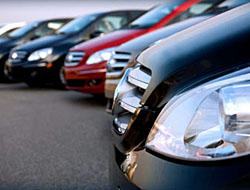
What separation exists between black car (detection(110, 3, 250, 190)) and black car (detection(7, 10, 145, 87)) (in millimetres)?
6978

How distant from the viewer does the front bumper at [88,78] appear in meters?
6.56

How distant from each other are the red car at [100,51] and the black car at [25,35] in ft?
12.2

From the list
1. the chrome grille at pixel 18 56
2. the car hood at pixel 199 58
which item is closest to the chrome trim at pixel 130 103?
the car hood at pixel 199 58

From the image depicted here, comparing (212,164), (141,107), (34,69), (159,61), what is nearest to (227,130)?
(212,164)

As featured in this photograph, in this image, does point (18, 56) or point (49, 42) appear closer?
point (49, 42)

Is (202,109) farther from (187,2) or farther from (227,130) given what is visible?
(187,2)

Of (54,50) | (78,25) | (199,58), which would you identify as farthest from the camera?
(78,25)

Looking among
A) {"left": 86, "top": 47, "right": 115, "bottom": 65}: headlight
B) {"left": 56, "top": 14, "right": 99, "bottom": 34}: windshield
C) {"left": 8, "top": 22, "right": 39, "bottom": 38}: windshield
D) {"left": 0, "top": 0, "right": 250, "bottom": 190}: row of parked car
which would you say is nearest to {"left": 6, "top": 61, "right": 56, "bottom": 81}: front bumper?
{"left": 56, "top": 14, "right": 99, "bottom": 34}: windshield

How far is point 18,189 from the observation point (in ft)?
10.3

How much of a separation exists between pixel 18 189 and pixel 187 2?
15.7 feet

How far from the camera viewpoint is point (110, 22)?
916 centimetres

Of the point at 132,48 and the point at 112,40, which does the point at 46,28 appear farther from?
the point at 132,48

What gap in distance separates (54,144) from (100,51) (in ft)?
8.19

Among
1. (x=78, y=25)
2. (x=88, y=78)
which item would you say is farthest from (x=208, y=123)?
(x=78, y=25)
